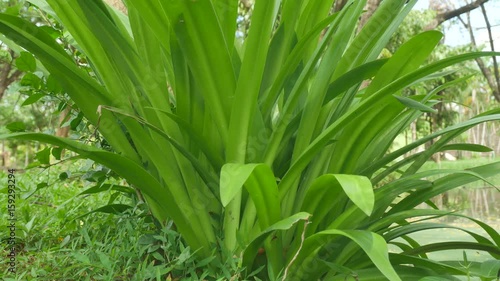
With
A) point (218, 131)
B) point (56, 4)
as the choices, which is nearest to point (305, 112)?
point (218, 131)

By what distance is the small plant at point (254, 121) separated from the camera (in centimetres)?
89

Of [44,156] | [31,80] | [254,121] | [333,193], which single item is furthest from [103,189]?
[333,193]

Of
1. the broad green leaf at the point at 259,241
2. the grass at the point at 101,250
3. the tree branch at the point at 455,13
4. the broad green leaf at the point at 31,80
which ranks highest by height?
the tree branch at the point at 455,13

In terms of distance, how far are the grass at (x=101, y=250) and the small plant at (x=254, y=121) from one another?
6cm

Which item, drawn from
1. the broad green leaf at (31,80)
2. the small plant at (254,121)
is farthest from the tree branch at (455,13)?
the broad green leaf at (31,80)

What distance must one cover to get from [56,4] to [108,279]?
A: 0.55m

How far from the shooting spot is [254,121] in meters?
1.00

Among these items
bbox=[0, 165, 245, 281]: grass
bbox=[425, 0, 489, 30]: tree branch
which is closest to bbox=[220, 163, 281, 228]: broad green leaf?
bbox=[0, 165, 245, 281]: grass

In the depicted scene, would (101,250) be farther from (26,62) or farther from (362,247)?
(362,247)

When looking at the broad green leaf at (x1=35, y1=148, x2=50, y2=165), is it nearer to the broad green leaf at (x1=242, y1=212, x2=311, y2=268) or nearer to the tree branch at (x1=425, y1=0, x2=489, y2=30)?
the broad green leaf at (x1=242, y1=212, x2=311, y2=268)

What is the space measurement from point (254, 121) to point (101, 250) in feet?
1.48

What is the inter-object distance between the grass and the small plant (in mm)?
56

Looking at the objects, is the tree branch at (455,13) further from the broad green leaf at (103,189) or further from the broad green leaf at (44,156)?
the broad green leaf at (44,156)

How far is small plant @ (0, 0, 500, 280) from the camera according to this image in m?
0.89
